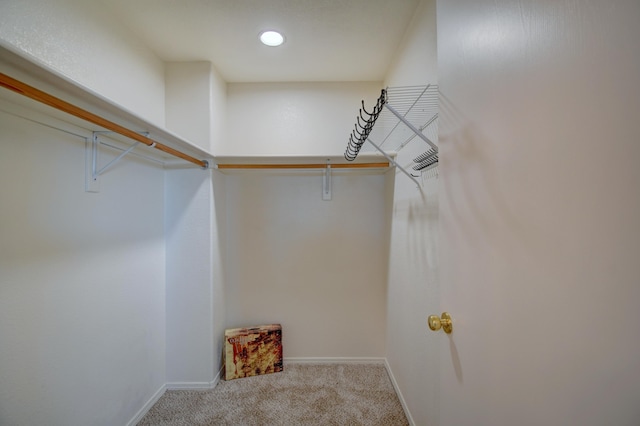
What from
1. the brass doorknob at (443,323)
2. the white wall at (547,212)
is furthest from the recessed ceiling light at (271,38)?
the brass doorknob at (443,323)

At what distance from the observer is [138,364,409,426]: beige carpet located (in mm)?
1743

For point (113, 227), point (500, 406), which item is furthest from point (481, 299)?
point (113, 227)

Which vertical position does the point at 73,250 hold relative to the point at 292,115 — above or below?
below

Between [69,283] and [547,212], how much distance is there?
6.09 feet

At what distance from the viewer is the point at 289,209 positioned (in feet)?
8.06

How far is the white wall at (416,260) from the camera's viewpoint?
1.32m

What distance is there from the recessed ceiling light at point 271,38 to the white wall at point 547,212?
1301 mm

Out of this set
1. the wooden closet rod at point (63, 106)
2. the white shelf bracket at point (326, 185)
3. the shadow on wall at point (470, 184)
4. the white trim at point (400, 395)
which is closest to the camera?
the shadow on wall at point (470, 184)

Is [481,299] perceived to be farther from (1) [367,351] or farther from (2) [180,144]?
(1) [367,351]

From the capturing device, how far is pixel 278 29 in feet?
5.47

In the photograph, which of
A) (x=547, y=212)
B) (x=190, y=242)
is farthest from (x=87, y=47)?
(x=547, y=212)

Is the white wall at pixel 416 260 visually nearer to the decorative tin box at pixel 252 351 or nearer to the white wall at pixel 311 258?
the white wall at pixel 311 258

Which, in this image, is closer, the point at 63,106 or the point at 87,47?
the point at 63,106

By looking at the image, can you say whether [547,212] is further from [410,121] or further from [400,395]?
[400,395]
